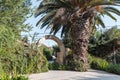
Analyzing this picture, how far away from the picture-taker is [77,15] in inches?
882

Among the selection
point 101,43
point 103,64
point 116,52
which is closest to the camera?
point 103,64

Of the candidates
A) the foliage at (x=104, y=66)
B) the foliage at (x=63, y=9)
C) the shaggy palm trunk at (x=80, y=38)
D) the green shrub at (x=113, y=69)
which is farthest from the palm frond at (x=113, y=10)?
the green shrub at (x=113, y=69)

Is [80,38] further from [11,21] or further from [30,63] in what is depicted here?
[11,21]

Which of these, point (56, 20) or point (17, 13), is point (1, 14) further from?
point (56, 20)

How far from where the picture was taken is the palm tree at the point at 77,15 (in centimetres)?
2183

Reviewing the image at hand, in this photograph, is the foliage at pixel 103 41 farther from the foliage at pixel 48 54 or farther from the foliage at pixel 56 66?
the foliage at pixel 48 54

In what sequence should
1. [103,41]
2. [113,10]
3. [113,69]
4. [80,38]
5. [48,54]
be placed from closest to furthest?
[80,38] < [113,69] < [113,10] < [103,41] < [48,54]

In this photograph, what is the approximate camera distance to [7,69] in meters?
17.5

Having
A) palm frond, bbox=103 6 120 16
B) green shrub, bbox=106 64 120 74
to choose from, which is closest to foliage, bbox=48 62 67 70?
green shrub, bbox=106 64 120 74

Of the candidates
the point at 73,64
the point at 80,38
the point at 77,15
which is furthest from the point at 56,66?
the point at 77,15

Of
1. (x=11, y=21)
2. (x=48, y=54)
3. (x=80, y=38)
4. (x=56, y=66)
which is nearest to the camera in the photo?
(x=11, y=21)

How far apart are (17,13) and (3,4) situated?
0.80 m

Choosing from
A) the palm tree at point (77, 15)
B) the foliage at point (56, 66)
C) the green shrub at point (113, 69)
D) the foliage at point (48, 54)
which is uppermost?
the palm tree at point (77, 15)

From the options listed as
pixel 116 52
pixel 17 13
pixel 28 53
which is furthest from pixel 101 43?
pixel 17 13
